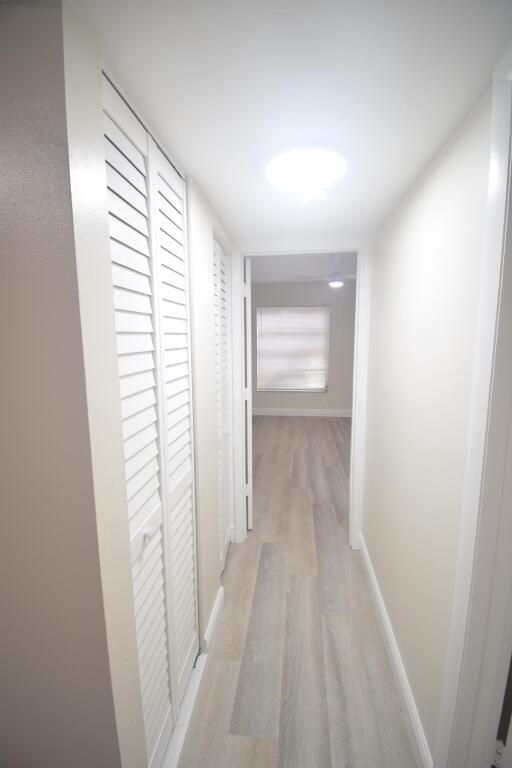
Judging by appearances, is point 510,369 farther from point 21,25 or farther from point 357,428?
point 357,428

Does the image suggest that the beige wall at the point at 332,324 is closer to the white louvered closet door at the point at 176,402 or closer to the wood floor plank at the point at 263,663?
the wood floor plank at the point at 263,663

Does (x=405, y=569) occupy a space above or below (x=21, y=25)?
below

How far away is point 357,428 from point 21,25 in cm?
229

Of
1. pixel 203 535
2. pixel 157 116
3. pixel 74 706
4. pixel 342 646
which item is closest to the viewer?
pixel 74 706

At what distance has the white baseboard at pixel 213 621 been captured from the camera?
1602mm

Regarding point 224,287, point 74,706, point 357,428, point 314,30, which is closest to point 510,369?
point 314,30

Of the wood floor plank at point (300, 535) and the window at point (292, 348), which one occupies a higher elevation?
the window at point (292, 348)

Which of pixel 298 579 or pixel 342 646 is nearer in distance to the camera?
pixel 342 646

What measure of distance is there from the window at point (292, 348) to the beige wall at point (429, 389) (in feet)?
13.4

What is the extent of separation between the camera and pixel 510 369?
0.83m

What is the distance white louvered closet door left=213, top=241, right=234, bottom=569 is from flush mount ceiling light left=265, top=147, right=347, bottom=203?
2.50 ft

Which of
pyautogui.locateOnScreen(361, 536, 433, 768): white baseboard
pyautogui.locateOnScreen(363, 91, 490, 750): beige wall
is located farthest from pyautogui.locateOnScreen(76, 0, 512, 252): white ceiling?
pyautogui.locateOnScreen(361, 536, 433, 768): white baseboard

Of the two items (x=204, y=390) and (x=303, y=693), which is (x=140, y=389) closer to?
(x=204, y=390)

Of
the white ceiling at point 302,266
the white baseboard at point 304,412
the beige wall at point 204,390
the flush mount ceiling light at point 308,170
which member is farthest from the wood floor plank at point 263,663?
the white baseboard at point 304,412
